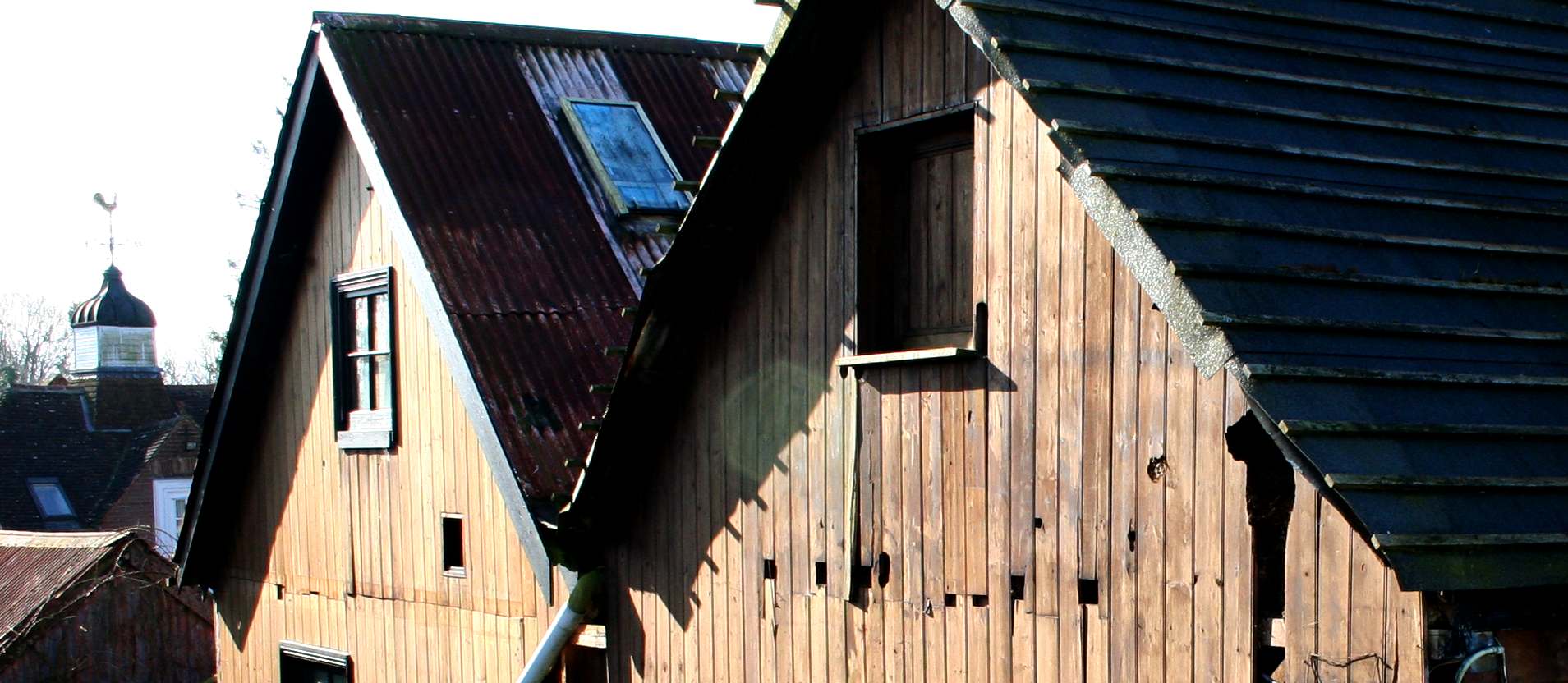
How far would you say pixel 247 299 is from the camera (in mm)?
14414

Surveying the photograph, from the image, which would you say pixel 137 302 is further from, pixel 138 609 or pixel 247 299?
Answer: pixel 247 299

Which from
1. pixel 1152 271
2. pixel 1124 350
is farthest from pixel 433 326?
pixel 1152 271

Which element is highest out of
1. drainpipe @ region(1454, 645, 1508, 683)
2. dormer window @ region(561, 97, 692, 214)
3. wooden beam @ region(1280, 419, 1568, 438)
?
dormer window @ region(561, 97, 692, 214)

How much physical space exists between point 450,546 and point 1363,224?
7497 mm

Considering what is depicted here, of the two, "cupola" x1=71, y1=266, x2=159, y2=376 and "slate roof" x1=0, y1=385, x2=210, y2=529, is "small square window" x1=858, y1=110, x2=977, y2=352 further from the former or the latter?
"cupola" x1=71, y1=266, x2=159, y2=376

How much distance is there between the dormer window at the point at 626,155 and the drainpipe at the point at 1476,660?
8.23 m

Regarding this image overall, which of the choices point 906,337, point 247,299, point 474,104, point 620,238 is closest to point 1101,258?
point 906,337

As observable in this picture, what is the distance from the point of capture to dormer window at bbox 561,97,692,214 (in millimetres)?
13047

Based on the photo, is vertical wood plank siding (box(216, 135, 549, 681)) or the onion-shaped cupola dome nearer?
vertical wood plank siding (box(216, 135, 549, 681))

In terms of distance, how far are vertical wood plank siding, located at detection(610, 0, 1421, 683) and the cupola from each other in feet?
152

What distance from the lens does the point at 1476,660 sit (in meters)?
5.56

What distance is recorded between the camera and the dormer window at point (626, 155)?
42.8 feet

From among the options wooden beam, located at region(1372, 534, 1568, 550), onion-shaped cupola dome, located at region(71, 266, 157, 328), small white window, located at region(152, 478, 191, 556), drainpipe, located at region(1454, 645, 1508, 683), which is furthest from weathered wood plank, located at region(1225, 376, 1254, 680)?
onion-shaped cupola dome, located at region(71, 266, 157, 328)

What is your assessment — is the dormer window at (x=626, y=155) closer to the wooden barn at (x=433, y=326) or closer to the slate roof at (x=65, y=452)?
the wooden barn at (x=433, y=326)
